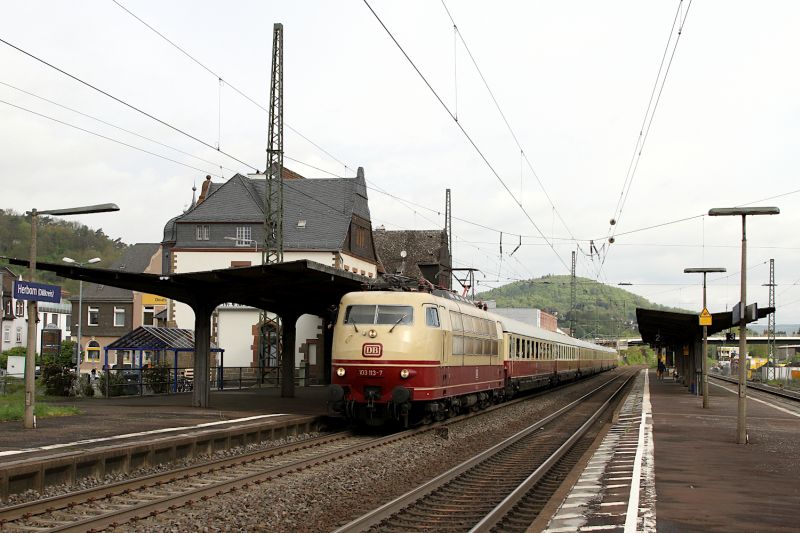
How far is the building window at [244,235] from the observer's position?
174 feet

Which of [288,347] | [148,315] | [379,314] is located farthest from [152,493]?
[148,315]

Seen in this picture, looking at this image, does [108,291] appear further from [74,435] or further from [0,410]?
[74,435]

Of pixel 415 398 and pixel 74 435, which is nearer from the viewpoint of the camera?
pixel 74 435

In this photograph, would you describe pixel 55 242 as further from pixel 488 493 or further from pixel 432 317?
pixel 488 493

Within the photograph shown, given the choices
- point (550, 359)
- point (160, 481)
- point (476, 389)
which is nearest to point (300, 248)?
point (550, 359)

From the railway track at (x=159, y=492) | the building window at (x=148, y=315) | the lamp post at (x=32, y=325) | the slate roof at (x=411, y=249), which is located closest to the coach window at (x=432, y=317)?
the railway track at (x=159, y=492)

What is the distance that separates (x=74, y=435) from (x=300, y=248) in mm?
36813

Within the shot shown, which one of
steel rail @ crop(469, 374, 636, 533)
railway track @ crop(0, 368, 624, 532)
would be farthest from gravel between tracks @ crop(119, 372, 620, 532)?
steel rail @ crop(469, 374, 636, 533)

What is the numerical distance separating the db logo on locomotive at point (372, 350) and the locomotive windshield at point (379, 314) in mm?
583

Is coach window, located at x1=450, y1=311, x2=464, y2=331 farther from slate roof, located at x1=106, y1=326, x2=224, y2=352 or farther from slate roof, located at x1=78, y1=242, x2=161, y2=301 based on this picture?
slate roof, located at x1=78, y1=242, x2=161, y2=301

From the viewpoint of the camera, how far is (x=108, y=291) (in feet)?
230

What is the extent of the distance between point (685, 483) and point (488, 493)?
2.79 meters

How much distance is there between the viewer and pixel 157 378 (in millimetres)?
32625

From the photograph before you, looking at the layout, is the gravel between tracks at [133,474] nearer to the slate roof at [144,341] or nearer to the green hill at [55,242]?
the slate roof at [144,341]
